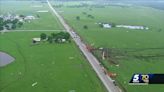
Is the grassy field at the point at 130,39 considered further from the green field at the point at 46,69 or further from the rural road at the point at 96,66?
the green field at the point at 46,69

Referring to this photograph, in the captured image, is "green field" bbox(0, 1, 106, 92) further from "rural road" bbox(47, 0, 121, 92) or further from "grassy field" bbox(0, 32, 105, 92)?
"rural road" bbox(47, 0, 121, 92)

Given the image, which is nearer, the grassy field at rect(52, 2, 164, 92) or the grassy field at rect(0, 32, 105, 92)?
the grassy field at rect(0, 32, 105, 92)

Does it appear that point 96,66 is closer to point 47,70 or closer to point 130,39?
point 47,70

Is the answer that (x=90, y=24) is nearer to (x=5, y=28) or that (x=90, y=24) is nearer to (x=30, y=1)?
(x=5, y=28)

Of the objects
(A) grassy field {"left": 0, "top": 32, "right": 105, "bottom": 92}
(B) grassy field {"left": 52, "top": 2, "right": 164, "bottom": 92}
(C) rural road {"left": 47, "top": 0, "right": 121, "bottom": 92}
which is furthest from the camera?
(B) grassy field {"left": 52, "top": 2, "right": 164, "bottom": 92}

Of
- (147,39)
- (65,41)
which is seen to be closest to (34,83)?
(65,41)

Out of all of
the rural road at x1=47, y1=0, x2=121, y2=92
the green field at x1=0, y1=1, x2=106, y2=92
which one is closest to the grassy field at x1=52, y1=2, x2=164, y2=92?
the rural road at x1=47, y1=0, x2=121, y2=92

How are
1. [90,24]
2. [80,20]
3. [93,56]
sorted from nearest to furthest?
[93,56] → [90,24] → [80,20]
